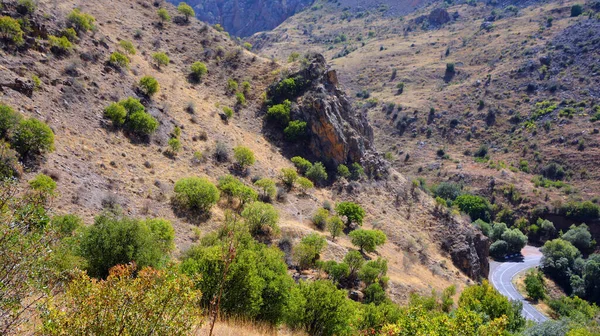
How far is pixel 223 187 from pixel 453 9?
113179mm

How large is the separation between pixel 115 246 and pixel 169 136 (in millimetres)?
17517

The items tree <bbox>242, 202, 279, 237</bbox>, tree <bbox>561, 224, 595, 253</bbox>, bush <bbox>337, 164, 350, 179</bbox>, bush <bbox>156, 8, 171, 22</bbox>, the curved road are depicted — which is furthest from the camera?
tree <bbox>561, 224, 595, 253</bbox>

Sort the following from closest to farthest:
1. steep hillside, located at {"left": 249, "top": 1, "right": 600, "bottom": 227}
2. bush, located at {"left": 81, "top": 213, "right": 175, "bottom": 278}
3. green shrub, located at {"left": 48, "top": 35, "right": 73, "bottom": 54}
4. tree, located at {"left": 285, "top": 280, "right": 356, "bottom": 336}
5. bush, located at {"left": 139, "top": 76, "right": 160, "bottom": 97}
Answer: bush, located at {"left": 81, "top": 213, "right": 175, "bottom": 278}
tree, located at {"left": 285, "top": 280, "right": 356, "bottom": 336}
green shrub, located at {"left": 48, "top": 35, "right": 73, "bottom": 54}
bush, located at {"left": 139, "top": 76, "right": 160, "bottom": 97}
steep hillside, located at {"left": 249, "top": 1, "right": 600, "bottom": 227}

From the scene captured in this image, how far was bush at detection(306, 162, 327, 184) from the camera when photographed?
36.8 meters

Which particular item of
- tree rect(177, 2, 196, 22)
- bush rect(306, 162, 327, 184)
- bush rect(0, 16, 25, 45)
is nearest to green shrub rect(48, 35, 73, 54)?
bush rect(0, 16, 25, 45)

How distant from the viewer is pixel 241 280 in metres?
12.4

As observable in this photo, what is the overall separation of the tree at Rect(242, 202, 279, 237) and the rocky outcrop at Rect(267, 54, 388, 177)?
14990mm

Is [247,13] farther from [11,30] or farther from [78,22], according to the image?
[11,30]

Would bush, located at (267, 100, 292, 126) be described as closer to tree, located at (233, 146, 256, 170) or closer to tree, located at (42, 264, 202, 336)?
tree, located at (233, 146, 256, 170)

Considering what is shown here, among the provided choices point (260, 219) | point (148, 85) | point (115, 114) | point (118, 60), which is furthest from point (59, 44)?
point (260, 219)

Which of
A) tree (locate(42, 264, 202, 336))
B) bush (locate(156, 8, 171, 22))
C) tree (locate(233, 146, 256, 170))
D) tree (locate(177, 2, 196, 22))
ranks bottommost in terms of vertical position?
tree (locate(233, 146, 256, 170))

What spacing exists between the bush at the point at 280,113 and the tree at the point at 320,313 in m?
27.0

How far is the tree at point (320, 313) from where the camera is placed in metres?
14.7

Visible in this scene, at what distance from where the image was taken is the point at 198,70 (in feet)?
133
